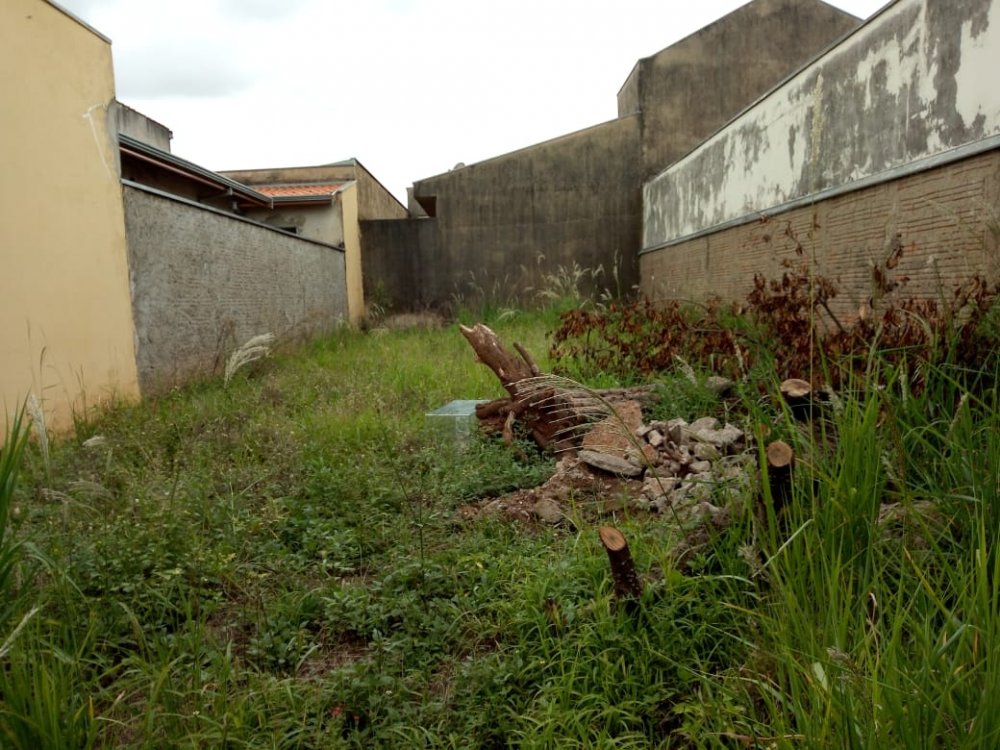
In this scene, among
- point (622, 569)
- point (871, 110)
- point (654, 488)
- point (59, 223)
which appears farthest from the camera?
point (871, 110)

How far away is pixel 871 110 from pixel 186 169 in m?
8.66

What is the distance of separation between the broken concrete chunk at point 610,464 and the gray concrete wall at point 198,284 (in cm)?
448

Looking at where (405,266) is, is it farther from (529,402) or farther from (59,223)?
(529,402)

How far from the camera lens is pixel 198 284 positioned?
287 inches

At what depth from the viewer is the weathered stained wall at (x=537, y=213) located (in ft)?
44.5

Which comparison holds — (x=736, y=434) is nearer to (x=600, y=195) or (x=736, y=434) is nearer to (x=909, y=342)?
(x=909, y=342)

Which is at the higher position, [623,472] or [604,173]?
[604,173]

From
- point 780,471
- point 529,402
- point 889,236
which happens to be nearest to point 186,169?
point 529,402

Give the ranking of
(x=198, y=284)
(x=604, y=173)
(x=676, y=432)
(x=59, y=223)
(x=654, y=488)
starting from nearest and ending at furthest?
1. (x=654, y=488)
2. (x=676, y=432)
3. (x=59, y=223)
4. (x=198, y=284)
5. (x=604, y=173)

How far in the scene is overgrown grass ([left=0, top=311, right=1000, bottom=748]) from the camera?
1.49 m

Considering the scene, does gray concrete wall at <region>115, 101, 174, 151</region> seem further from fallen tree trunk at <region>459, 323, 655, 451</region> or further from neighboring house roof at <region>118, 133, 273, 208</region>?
fallen tree trunk at <region>459, 323, 655, 451</region>

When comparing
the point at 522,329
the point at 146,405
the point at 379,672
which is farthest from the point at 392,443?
the point at 522,329

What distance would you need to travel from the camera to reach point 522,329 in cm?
1083

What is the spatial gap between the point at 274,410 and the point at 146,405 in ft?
3.93
